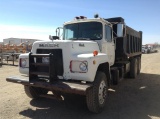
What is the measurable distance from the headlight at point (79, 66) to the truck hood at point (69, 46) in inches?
12.0

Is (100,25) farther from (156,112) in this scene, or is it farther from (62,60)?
(156,112)

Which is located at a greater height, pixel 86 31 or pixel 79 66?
pixel 86 31

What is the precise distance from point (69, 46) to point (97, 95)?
1.48 m

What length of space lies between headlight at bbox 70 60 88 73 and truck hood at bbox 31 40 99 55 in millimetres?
304

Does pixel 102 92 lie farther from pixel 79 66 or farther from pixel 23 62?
pixel 23 62

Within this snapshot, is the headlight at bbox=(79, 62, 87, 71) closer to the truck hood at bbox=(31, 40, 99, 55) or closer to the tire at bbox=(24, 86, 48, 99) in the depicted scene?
the truck hood at bbox=(31, 40, 99, 55)

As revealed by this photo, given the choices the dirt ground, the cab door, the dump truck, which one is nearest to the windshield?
the dump truck

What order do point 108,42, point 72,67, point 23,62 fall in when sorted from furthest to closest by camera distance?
1. point 108,42
2. point 23,62
3. point 72,67

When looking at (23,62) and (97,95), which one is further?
(23,62)

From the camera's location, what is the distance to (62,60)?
557 centimetres

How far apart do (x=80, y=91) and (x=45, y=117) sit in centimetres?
138

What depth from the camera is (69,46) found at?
5.51m

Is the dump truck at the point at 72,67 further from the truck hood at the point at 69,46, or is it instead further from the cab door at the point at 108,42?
the cab door at the point at 108,42

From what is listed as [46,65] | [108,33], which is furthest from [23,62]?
[108,33]
